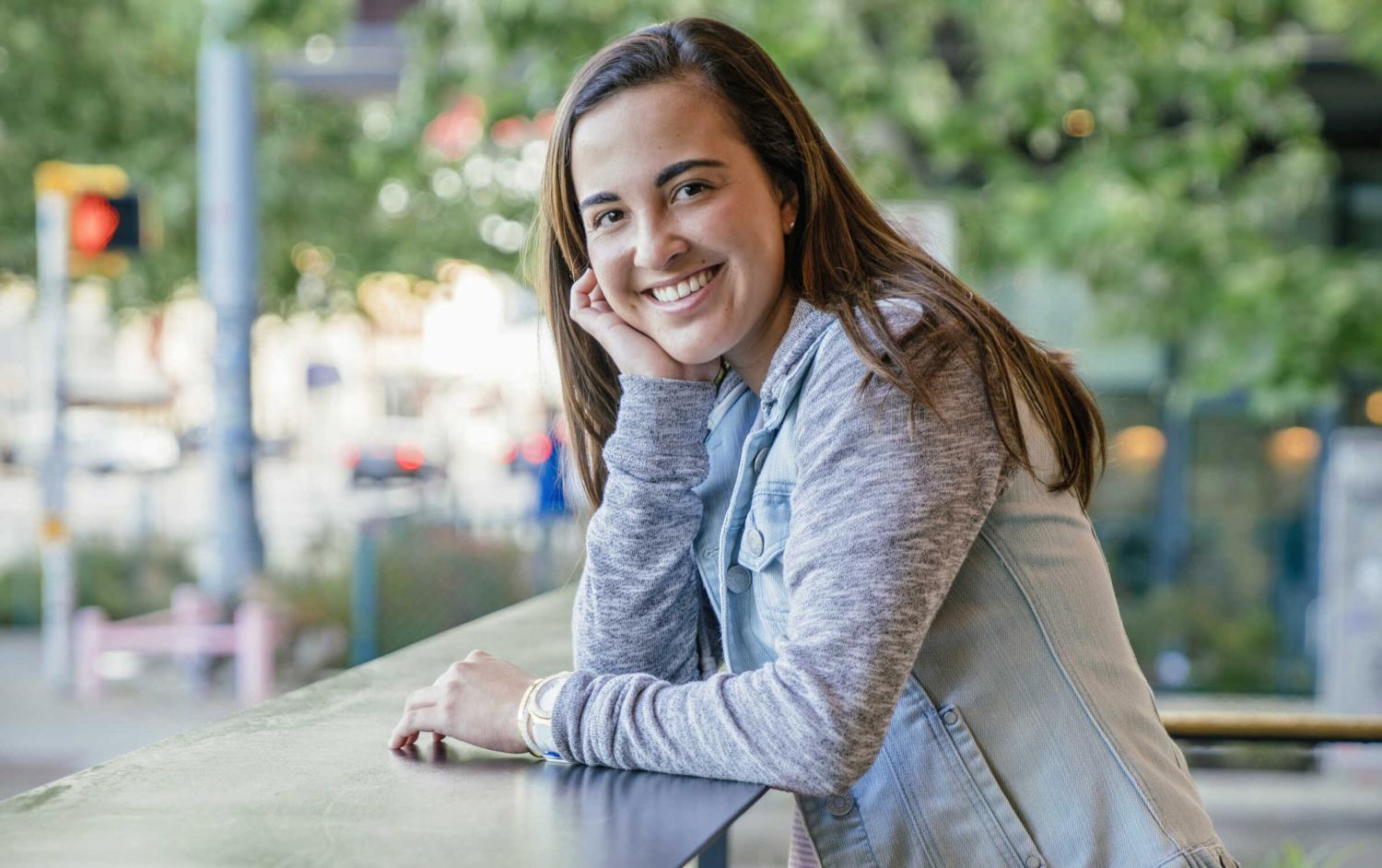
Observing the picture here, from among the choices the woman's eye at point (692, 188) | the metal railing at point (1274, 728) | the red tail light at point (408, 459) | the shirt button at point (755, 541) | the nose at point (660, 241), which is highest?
the woman's eye at point (692, 188)

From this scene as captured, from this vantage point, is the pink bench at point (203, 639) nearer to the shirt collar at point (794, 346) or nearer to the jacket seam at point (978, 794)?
the shirt collar at point (794, 346)

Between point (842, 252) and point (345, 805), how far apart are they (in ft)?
2.95

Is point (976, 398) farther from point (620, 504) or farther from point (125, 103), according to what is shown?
point (125, 103)

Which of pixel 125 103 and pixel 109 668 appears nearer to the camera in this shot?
pixel 109 668

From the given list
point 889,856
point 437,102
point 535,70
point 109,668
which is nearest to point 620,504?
point 889,856

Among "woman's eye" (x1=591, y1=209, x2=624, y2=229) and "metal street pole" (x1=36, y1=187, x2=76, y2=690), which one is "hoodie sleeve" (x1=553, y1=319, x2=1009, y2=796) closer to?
"woman's eye" (x1=591, y1=209, x2=624, y2=229)

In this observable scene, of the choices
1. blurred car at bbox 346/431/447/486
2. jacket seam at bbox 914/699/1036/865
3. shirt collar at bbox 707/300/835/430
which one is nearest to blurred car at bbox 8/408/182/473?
blurred car at bbox 346/431/447/486

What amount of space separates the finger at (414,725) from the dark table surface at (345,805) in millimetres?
17

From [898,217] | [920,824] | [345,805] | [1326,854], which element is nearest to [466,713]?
[345,805]

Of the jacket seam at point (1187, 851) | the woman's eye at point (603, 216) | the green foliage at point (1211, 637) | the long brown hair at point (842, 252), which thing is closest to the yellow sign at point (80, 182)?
the green foliage at point (1211, 637)

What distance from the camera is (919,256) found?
1.91 metres

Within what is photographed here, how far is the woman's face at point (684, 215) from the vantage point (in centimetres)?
183

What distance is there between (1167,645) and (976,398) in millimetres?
7062

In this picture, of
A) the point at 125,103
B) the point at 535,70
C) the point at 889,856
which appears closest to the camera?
the point at 889,856
